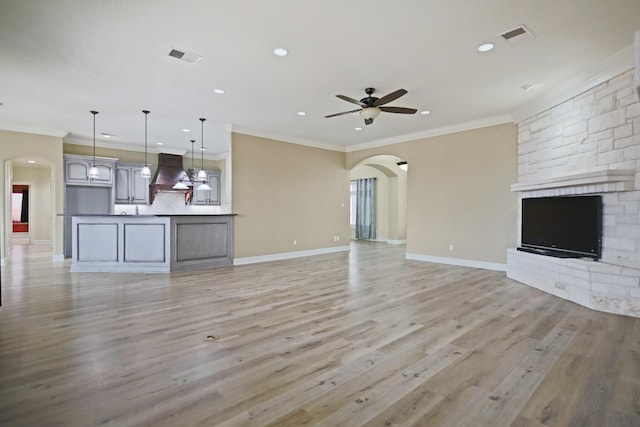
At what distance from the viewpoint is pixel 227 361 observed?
2.52 meters

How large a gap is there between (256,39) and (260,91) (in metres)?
1.54

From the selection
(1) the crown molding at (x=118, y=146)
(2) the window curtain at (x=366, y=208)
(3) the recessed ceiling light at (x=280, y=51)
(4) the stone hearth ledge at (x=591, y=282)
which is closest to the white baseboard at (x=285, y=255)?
(2) the window curtain at (x=366, y=208)

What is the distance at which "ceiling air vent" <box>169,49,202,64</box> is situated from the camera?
371 cm

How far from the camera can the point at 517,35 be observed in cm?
332

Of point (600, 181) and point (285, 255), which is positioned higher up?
point (600, 181)

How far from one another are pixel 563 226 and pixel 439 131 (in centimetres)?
334

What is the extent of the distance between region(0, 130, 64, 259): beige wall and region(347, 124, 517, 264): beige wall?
8.02 metres

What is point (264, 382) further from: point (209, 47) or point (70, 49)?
point (70, 49)

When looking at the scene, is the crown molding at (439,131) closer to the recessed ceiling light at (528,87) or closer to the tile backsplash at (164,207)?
the recessed ceiling light at (528,87)

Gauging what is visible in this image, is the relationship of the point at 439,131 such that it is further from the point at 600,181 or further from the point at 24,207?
the point at 24,207

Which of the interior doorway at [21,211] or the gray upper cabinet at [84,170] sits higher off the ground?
the gray upper cabinet at [84,170]

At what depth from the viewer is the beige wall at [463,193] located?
6.25 m

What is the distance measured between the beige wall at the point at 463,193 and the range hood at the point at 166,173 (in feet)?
20.7

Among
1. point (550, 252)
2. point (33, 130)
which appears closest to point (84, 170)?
point (33, 130)
